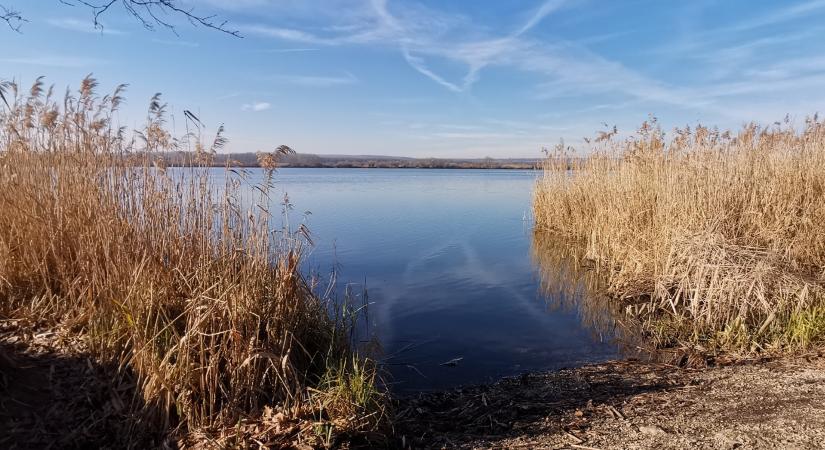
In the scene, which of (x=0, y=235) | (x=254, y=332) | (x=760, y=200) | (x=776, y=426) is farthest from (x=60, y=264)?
(x=760, y=200)

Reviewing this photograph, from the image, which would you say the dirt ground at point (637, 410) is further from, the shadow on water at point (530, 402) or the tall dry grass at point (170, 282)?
the tall dry grass at point (170, 282)

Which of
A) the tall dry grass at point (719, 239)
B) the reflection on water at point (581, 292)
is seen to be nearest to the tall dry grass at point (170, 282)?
the reflection on water at point (581, 292)

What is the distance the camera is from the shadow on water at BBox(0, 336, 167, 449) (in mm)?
2934

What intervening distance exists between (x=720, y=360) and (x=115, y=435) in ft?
16.0

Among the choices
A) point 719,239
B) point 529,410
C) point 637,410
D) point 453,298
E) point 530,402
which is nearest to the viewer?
point 637,410

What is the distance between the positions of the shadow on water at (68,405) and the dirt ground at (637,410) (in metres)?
1.68

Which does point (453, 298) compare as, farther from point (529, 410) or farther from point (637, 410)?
point (637, 410)

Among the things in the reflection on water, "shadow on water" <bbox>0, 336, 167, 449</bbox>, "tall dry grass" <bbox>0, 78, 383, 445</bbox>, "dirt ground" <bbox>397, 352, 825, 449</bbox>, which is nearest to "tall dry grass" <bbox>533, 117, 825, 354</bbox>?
the reflection on water

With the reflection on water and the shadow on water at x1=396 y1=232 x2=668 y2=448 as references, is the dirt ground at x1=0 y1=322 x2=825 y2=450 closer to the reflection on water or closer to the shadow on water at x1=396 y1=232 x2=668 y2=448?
the shadow on water at x1=396 y1=232 x2=668 y2=448

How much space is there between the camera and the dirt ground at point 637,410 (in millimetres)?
3031

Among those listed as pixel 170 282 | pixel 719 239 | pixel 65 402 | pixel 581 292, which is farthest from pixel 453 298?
pixel 65 402

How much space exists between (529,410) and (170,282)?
2.83 m

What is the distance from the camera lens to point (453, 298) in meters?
7.23

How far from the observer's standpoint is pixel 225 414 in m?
3.13
